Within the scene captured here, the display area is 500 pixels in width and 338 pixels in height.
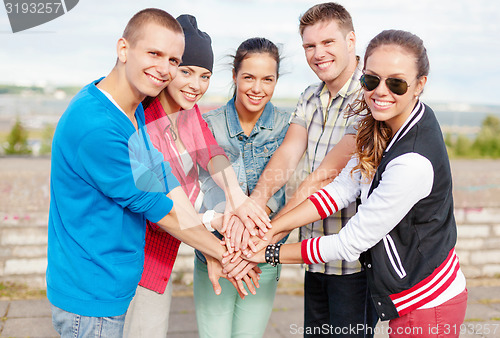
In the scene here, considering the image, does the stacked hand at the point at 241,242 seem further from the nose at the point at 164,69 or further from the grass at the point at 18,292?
the grass at the point at 18,292

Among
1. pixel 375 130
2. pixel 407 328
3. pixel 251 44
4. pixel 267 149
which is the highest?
pixel 251 44

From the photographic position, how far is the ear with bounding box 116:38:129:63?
1.92 m

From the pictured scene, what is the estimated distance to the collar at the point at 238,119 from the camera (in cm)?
258

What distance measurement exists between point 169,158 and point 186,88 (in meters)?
0.36

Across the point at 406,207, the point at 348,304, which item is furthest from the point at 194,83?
the point at 348,304

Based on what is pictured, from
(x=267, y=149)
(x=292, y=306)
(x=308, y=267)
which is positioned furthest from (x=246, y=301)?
(x=292, y=306)

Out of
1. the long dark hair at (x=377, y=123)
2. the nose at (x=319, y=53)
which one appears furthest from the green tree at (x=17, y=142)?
the long dark hair at (x=377, y=123)

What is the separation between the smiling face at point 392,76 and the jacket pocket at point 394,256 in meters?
0.48

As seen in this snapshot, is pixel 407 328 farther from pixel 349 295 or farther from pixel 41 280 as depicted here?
pixel 41 280

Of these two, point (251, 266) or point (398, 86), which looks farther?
point (251, 266)

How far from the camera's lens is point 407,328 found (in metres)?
2.03

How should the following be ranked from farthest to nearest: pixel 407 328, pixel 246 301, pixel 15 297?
pixel 15 297 < pixel 246 301 < pixel 407 328

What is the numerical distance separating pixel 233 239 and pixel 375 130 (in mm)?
942

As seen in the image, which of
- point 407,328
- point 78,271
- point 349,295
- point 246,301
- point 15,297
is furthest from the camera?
point 15,297
